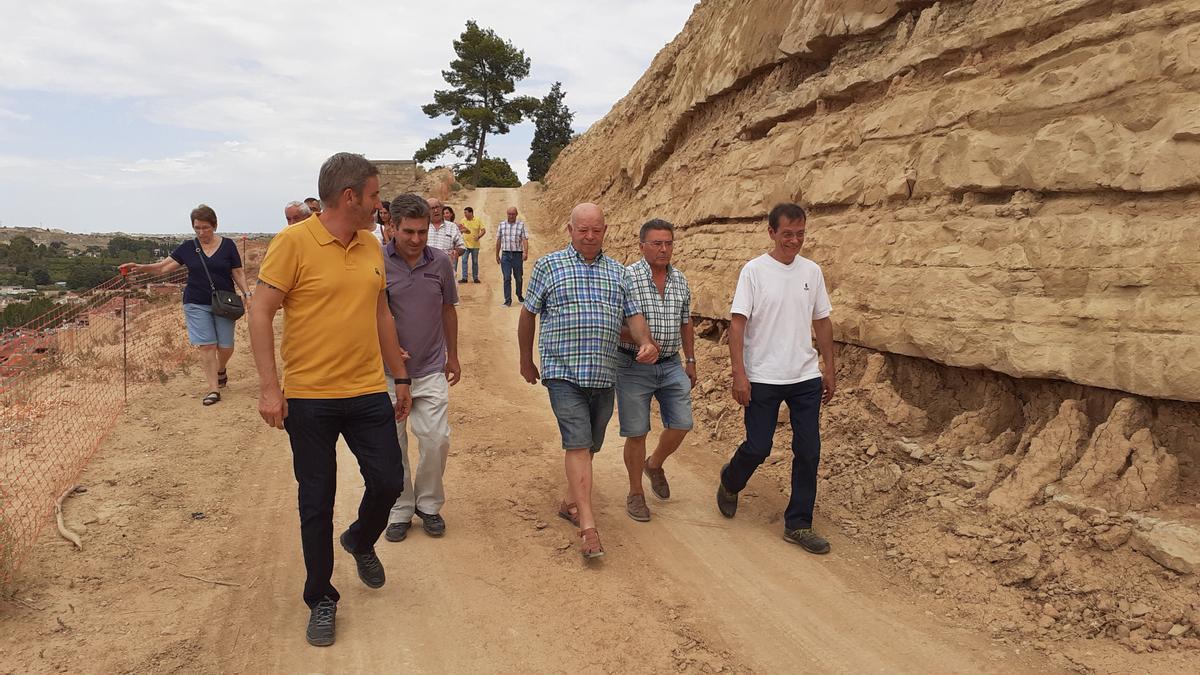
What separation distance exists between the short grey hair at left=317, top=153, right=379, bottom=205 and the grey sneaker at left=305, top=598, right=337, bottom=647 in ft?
6.48

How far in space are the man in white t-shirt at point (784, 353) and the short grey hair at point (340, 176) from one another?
94.7 inches

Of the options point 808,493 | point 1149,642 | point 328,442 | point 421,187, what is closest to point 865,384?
point 808,493

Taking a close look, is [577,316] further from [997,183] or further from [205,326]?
[205,326]

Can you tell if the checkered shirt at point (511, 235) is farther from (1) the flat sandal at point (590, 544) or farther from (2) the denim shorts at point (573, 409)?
(1) the flat sandal at point (590, 544)

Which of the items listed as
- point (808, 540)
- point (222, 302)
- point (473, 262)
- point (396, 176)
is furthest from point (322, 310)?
point (396, 176)

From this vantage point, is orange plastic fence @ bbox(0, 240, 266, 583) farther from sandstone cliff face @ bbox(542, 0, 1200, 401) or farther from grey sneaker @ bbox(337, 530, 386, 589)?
sandstone cliff face @ bbox(542, 0, 1200, 401)

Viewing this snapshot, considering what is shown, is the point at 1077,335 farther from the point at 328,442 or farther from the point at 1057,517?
the point at 328,442

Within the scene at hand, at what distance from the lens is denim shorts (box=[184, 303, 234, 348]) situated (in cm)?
705

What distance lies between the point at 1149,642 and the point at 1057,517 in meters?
0.83

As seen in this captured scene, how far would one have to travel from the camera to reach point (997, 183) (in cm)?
526

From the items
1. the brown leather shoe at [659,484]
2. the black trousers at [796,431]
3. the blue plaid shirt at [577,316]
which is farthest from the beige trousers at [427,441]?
the black trousers at [796,431]

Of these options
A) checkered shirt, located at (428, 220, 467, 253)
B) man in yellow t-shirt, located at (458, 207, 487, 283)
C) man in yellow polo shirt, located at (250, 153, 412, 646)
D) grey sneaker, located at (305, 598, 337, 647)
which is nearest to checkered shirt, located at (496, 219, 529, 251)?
checkered shirt, located at (428, 220, 467, 253)

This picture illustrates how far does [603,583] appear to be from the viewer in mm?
4090

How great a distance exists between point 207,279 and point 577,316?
4676 millimetres
